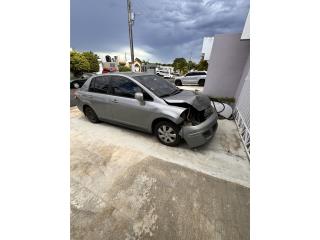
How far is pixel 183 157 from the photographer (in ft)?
9.64

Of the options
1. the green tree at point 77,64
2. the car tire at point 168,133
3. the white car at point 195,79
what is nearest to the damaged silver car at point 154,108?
the car tire at point 168,133

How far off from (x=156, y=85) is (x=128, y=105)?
79 cm

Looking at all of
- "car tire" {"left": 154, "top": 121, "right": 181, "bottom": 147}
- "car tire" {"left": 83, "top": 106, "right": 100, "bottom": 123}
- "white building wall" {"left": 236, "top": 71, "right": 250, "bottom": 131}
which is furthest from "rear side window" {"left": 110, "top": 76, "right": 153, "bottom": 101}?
"white building wall" {"left": 236, "top": 71, "right": 250, "bottom": 131}

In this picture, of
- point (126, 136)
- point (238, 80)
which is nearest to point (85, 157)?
point (126, 136)

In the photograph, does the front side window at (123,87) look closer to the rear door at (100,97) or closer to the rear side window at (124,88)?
the rear side window at (124,88)

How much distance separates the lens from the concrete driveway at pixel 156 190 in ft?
5.59

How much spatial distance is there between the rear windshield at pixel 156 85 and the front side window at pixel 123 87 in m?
0.18

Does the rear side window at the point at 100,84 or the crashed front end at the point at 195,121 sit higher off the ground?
the rear side window at the point at 100,84

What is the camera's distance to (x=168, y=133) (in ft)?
10.4

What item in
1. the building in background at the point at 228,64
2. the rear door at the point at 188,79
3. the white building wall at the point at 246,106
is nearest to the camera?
the white building wall at the point at 246,106

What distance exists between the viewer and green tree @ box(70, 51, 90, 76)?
860 inches
